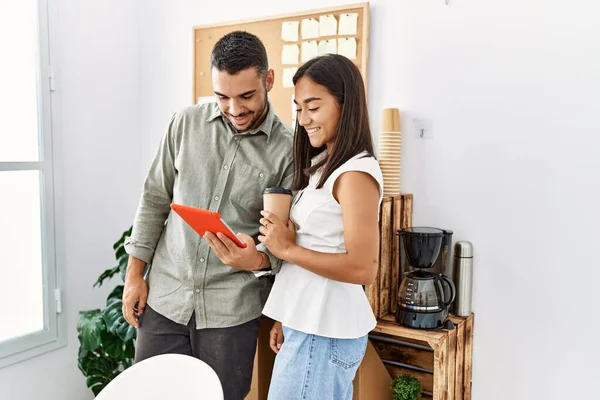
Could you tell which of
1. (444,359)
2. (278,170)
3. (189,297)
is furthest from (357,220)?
(444,359)

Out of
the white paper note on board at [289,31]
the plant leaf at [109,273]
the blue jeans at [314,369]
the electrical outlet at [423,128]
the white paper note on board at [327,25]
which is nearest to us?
the blue jeans at [314,369]

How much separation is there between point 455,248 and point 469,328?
1.01 feet

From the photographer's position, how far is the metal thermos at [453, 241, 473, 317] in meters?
1.97

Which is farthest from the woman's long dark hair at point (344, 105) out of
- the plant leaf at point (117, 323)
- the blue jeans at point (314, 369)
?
the plant leaf at point (117, 323)

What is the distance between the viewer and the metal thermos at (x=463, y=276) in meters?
1.97

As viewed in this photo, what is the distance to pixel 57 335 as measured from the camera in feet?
8.23

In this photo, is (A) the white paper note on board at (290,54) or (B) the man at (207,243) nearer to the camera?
(B) the man at (207,243)

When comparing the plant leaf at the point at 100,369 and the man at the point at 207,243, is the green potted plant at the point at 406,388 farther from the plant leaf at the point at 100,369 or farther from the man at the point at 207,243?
the plant leaf at the point at 100,369

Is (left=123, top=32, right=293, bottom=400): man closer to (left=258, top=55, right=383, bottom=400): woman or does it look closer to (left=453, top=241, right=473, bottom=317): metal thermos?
(left=258, top=55, right=383, bottom=400): woman

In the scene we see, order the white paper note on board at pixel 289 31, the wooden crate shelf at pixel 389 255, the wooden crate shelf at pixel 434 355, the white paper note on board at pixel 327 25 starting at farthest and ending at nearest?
1. the white paper note on board at pixel 289 31
2. the white paper note on board at pixel 327 25
3. the wooden crate shelf at pixel 389 255
4. the wooden crate shelf at pixel 434 355

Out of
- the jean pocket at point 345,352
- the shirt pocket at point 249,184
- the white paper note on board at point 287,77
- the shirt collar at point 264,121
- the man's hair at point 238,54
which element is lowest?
the jean pocket at point 345,352

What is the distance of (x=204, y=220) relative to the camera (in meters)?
1.29

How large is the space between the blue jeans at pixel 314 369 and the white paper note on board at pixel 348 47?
4.03ft

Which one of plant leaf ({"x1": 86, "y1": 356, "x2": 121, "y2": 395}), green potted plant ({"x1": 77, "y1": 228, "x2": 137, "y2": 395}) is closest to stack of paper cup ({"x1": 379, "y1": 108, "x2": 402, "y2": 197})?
green potted plant ({"x1": 77, "y1": 228, "x2": 137, "y2": 395})
